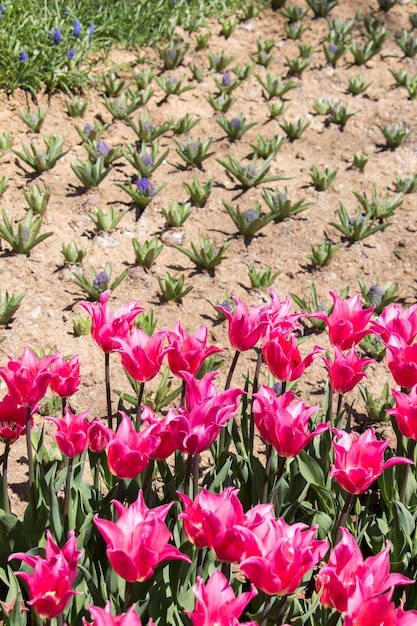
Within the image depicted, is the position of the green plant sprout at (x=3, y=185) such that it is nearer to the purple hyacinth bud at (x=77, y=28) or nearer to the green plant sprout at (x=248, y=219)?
the green plant sprout at (x=248, y=219)

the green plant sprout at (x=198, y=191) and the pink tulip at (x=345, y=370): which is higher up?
the pink tulip at (x=345, y=370)

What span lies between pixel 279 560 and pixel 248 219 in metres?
2.85

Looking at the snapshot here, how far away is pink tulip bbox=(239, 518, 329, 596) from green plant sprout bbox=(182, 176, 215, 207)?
2958 millimetres

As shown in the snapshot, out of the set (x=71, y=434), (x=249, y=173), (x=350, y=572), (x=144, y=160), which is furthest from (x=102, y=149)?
(x=350, y=572)

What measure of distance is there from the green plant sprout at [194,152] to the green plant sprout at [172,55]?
3.21 feet

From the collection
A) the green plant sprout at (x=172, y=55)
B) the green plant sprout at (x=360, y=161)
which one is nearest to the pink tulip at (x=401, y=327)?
the green plant sprout at (x=360, y=161)

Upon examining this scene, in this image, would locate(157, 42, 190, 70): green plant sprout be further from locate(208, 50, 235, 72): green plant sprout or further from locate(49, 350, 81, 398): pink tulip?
locate(49, 350, 81, 398): pink tulip

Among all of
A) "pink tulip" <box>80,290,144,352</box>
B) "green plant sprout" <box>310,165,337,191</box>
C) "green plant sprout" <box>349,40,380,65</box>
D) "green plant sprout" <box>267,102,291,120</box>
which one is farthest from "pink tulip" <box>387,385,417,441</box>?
"green plant sprout" <box>349,40,380,65</box>

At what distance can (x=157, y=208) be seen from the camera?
174 inches

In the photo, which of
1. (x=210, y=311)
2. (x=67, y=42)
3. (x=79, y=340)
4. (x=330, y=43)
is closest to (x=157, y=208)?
(x=210, y=311)

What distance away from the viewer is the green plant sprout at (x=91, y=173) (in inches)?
170

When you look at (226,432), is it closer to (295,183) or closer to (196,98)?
(295,183)

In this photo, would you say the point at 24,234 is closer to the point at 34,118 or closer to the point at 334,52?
the point at 34,118

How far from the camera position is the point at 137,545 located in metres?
1.61
